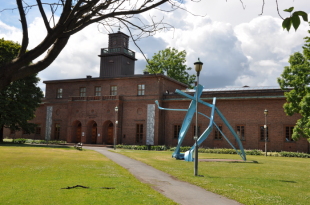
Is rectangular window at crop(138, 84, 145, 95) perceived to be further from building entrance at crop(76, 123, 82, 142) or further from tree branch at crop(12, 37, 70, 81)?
tree branch at crop(12, 37, 70, 81)

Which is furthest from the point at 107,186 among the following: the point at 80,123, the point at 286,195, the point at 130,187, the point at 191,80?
the point at 191,80

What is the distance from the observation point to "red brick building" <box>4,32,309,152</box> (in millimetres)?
34303

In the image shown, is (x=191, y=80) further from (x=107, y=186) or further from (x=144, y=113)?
(x=107, y=186)

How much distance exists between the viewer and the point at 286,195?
929 cm

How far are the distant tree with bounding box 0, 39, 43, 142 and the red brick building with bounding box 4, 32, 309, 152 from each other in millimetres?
6753

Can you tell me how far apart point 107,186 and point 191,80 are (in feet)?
150

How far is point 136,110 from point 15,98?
16.1 m

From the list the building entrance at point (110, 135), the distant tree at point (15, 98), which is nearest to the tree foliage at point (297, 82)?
the building entrance at point (110, 135)

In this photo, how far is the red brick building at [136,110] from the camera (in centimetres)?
3430

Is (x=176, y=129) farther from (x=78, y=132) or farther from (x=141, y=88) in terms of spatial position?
(x=78, y=132)

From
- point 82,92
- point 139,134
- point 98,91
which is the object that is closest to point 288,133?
point 139,134

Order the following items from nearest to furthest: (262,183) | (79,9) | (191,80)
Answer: (79,9) < (262,183) < (191,80)

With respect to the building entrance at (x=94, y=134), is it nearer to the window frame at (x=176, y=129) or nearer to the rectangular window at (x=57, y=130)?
the rectangular window at (x=57, y=130)

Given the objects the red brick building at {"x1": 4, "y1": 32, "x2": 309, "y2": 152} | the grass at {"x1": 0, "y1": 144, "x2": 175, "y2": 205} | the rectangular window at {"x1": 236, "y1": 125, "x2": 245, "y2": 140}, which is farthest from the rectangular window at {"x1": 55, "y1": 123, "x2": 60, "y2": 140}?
the grass at {"x1": 0, "y1": 144, "x2": 175, "y2": 205}
